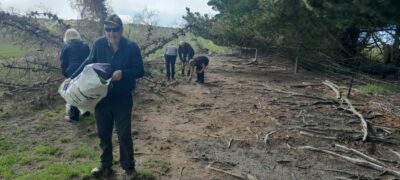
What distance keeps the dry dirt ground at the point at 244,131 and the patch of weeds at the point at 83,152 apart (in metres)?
0.21

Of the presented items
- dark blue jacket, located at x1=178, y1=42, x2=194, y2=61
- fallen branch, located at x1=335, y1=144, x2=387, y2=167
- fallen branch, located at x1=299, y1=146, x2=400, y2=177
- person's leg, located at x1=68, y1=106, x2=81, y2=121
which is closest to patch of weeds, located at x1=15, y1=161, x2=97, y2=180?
person's leg, located at x1=68, y1=106, x2=81, y2=121

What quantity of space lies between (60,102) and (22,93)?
1.00 m

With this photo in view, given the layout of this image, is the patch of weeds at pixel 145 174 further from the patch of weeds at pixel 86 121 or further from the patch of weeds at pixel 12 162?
the patch of weeds at pixel 86 121

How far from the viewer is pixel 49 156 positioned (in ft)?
19.8

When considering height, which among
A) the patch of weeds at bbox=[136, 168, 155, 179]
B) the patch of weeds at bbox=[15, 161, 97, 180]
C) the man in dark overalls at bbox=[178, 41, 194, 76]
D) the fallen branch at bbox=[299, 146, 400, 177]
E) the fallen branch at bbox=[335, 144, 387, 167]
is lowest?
the patch of weeds at bbox=[15, 161, 97, 180]

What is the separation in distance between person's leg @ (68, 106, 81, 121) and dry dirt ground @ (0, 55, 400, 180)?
263 millimetres

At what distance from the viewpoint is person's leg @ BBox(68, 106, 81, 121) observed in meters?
8.02

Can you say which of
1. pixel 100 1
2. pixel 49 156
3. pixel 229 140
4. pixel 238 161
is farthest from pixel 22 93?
Result: pixel 100 1

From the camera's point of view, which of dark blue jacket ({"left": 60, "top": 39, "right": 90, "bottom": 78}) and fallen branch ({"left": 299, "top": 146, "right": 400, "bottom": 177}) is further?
dark blue jacket ({"left": 60, "top": 39, "right": 90, "bottom": 78})

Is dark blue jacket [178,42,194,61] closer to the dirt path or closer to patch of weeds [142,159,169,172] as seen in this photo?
the dirt path

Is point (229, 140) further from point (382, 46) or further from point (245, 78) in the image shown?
point (382, 46)

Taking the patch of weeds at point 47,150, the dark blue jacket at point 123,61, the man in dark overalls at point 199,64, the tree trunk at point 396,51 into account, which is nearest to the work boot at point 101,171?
the dark blue jacket at point 123,61

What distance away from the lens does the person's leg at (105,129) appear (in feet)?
15.4

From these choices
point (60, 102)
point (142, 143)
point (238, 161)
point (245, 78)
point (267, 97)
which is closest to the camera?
point (238, 161)
